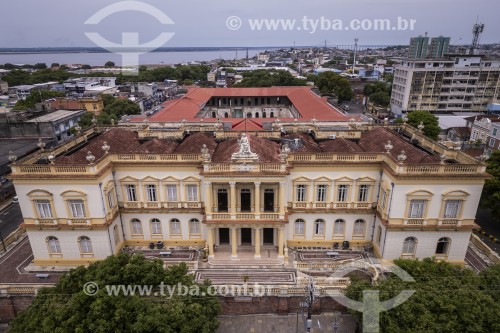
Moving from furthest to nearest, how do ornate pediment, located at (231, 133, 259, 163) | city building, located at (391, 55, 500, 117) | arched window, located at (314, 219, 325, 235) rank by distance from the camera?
1. city building, located at (391, 55, 500, 117)
2. arched window, located at (314, 219, 325, 235)
3. ornate pediment, located at (231, 133, 259, 163)

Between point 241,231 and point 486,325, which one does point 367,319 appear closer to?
point 486,325

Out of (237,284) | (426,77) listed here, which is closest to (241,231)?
(237,284)

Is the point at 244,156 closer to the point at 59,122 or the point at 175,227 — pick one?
the point at 175,227

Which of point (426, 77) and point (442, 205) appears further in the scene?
point (426, 77)

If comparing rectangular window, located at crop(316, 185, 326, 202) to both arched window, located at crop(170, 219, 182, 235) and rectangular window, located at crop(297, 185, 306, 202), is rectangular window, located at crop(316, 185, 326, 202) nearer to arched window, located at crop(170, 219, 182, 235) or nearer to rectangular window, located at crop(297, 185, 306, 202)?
rectangular window, located at crop(297, 185, 306, 202)

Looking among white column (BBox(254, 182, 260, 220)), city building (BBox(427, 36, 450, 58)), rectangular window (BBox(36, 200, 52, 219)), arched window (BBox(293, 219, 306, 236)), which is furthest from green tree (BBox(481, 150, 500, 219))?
city building (BBox(427, 36, 450, 58))

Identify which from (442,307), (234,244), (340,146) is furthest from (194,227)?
(442,307)
